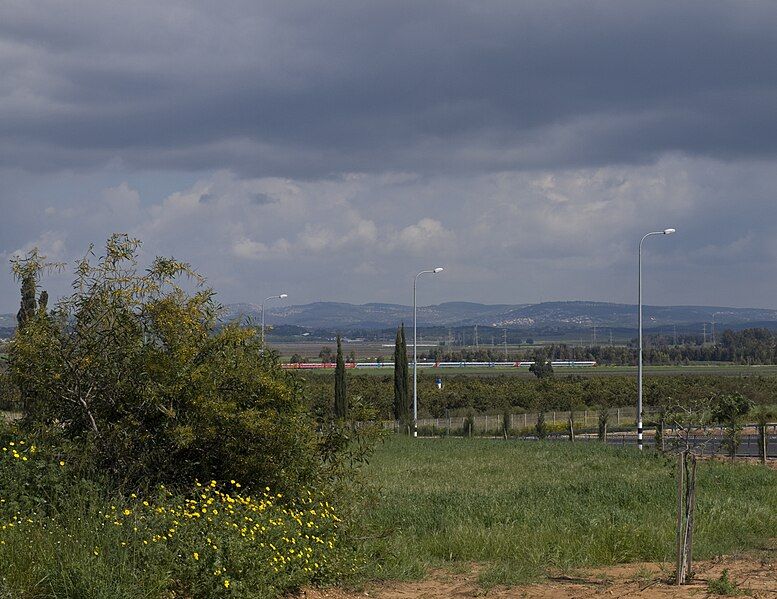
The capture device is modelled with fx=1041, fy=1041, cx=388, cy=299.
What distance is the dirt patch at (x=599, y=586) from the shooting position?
34.5 ft

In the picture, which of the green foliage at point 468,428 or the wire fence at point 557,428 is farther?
the green foliage at point 468,428

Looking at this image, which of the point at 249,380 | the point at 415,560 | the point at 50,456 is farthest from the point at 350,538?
the point at 50,456

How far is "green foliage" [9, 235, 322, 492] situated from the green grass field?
175 centimetres

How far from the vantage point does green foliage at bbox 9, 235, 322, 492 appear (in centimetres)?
1138

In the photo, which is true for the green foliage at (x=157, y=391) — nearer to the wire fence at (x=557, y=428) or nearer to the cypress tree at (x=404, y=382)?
the wire fence at (x=557, y=428)

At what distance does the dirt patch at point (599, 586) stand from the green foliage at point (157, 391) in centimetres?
176

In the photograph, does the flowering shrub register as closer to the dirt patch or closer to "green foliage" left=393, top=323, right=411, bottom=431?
the dirt patch

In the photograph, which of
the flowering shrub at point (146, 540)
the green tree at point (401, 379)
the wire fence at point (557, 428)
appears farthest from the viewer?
the green tree at point (401, 379)

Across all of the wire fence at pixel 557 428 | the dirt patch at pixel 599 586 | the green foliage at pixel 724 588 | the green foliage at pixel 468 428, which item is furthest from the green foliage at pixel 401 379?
the green foliage at pixel 724 588

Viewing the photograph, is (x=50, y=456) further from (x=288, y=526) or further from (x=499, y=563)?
(x=499, y=563)

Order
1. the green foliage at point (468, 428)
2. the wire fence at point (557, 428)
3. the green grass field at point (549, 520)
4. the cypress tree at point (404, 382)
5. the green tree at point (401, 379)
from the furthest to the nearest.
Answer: the green tree at point (401, 379)
the cypress tree at point (404, 382)
the green foliage at point (468, 428)
the wire fence at point (557, 428)
the green grass field at point (549, 520)

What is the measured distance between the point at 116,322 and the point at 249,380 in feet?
5.68

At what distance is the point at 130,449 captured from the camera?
11477mm

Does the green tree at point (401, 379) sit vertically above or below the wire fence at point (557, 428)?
above
